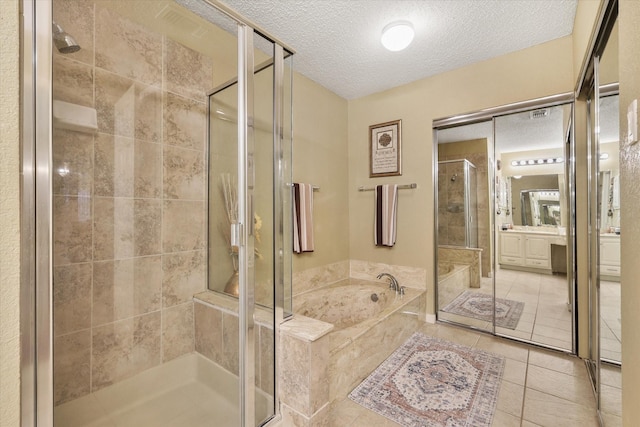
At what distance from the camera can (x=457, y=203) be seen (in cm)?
268

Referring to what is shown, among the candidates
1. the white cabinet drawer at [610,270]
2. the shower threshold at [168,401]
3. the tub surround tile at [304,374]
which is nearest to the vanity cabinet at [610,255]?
the white cabinet drawer at [610,270]

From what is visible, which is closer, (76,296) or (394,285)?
(76,296)

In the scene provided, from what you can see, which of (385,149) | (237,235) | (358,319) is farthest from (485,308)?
(237,235)

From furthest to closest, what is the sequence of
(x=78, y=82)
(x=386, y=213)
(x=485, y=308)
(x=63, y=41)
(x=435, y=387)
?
1. (x=386, y=213)
2. (x=485, y=308)
3. (x=435, y=387)
4. (x=78, y=82)
5. (x=63, y=41)

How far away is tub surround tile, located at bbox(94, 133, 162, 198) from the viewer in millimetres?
1504

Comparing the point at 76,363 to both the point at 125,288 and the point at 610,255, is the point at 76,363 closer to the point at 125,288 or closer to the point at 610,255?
the point at 125,288

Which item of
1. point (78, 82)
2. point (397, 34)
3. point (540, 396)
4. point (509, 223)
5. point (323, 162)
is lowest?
point (540, 396)

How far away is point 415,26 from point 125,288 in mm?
2602

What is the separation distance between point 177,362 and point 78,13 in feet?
6.34

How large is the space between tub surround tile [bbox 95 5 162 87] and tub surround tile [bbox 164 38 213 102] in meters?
0.06

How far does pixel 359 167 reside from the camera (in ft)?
10.6

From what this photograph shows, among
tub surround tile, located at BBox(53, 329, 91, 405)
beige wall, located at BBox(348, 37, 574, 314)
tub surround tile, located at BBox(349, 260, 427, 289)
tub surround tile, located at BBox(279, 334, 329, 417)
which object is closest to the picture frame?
beige wall, located at BBox(348, 37, 574, 314)

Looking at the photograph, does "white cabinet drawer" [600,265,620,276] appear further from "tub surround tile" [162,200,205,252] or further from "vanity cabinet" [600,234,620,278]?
"tub surround tile" [162,200,205,252]

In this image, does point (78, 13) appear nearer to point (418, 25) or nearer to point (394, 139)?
point (418, 25)
